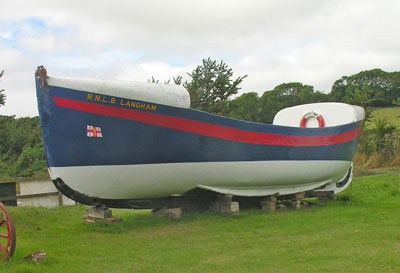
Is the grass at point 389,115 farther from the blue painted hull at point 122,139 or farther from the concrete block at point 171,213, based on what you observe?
the concrete block at point 171,213

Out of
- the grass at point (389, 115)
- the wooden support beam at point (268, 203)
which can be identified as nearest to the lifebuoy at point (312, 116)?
the wooden support beam at point (268, 203)

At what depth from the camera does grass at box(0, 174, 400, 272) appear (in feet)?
17.1

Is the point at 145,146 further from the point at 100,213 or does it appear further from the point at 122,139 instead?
the point at 100,213

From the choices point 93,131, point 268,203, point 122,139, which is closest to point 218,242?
point 122,139

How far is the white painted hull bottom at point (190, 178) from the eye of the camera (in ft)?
24.7

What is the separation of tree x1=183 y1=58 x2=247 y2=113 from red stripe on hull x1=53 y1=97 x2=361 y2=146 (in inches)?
425

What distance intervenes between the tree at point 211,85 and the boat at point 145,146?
1174cm

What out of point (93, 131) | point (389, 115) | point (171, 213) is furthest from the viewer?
point (389, 115)

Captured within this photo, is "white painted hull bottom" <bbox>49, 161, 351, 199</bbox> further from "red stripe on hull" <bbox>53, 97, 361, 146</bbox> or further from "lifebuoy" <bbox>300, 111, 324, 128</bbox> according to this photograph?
"lifebuoy" <bbox>300, 111, 324, 128</bbox>

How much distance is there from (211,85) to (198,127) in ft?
45.7

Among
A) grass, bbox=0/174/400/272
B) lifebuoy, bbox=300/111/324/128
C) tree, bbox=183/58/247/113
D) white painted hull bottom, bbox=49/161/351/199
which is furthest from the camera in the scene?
tree, bbox=183/58/247/113

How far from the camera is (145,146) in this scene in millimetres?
7789

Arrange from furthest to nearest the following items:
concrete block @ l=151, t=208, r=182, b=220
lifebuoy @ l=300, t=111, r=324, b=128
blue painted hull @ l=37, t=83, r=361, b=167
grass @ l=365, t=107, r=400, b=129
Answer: grass @ l=365, t=107, r=400, b=129 → lifebuoy @ l=300, t=111, r=324, b=128 → concrete block @ l=151, t=208, r=182, b=220 → blue painted hull @ l=37, t=83, r=361, b=167

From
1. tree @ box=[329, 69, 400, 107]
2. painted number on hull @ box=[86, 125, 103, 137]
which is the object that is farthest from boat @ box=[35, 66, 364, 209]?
Result: tree @ box=[329, 69, 400, 107]
